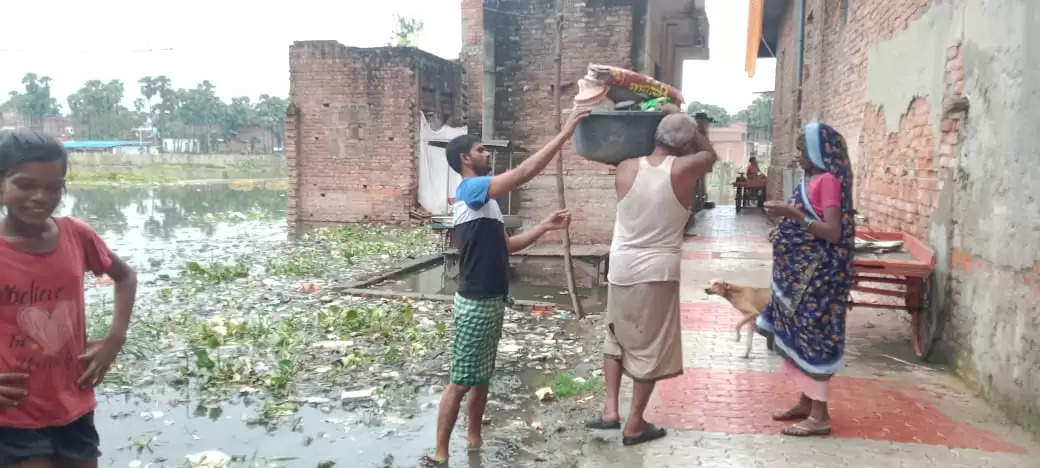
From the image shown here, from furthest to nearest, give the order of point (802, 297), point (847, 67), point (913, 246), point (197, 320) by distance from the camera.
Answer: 1. point (847, 67)
2. point (197, 320)
3. point (913, 246)
4. point (802, 297)

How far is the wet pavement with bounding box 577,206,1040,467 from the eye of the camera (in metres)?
3.58

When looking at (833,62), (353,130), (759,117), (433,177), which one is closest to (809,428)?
(833,62)

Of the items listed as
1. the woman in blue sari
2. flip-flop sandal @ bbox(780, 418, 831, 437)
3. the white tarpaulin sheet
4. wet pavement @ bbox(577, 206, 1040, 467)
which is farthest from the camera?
the white tarpaulin sheet

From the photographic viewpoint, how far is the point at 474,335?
3.67m

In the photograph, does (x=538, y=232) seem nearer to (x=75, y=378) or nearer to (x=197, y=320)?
(x=75, y=378)

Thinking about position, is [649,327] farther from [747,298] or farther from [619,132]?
[747,298]

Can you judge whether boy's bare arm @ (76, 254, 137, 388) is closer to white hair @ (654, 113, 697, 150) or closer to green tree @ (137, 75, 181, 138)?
white hair @ (654, 113, 697, 150)

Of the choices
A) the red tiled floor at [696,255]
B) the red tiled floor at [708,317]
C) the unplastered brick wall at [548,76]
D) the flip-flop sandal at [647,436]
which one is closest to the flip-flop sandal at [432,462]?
the flip-flop sandal at [647,436]

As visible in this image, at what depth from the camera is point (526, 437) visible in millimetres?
4457

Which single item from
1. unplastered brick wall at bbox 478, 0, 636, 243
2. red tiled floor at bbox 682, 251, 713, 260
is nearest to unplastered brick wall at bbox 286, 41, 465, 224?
unplastered brick wall at bbox 478, 0, 636, 243

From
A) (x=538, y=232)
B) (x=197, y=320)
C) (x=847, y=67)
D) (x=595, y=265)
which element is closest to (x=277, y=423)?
(x=538, y=232)

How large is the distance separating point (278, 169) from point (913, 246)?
46001mm

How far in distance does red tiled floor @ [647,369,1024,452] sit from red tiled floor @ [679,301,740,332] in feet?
4.41

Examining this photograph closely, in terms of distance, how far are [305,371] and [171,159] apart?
4470cm
